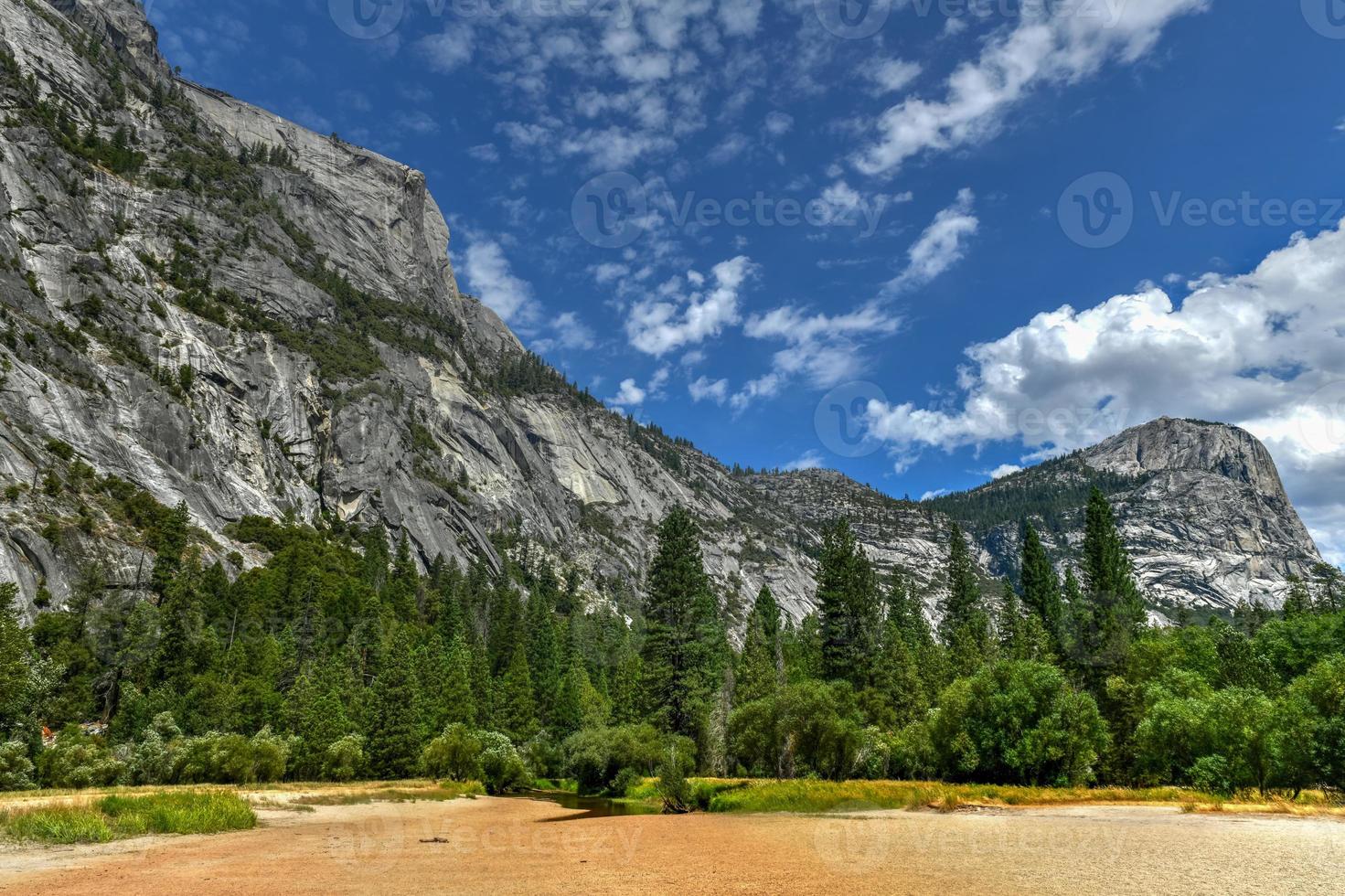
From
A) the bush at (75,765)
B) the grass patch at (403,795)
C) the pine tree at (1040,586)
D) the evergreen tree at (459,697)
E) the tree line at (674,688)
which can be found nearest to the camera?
the bush at (75,765)

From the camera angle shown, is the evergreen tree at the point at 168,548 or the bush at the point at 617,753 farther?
Answer: the evergreen tree at the point at 168,548

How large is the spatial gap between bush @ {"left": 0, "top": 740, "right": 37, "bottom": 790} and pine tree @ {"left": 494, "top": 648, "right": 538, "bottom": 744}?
41.5 meters

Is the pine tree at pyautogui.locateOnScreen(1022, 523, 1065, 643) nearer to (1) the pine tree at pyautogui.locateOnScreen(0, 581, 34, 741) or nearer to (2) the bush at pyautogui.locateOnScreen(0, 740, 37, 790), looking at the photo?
(2) the bush at pyautogui.locateOnScreen(0, 740, 37, 790)

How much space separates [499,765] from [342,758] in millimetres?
12973

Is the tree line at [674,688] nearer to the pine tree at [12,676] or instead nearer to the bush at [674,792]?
the pine tree at [12,676]

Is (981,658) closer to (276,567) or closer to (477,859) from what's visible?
(477,859)

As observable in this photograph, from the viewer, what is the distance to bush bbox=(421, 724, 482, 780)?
59656 millimetres

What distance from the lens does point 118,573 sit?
75688 millimetres

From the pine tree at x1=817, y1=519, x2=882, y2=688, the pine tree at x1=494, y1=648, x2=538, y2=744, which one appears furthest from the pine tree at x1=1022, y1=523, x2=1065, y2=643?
the pine tree at x1=494, y1=648, x2=538, y2=744

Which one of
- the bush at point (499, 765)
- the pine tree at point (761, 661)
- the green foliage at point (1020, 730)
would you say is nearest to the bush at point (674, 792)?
the pine tree at point (761, 661)

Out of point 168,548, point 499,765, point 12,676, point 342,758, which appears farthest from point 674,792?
point 168,548

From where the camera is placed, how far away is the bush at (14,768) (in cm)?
3706

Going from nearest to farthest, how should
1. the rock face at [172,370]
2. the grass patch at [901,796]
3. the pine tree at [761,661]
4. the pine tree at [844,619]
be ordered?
the grass patch at [901,796]
the pine tree at [844,619]
the pine tree at [761,661]
the rock face at [172,370]

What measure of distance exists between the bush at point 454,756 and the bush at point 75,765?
852 inches
